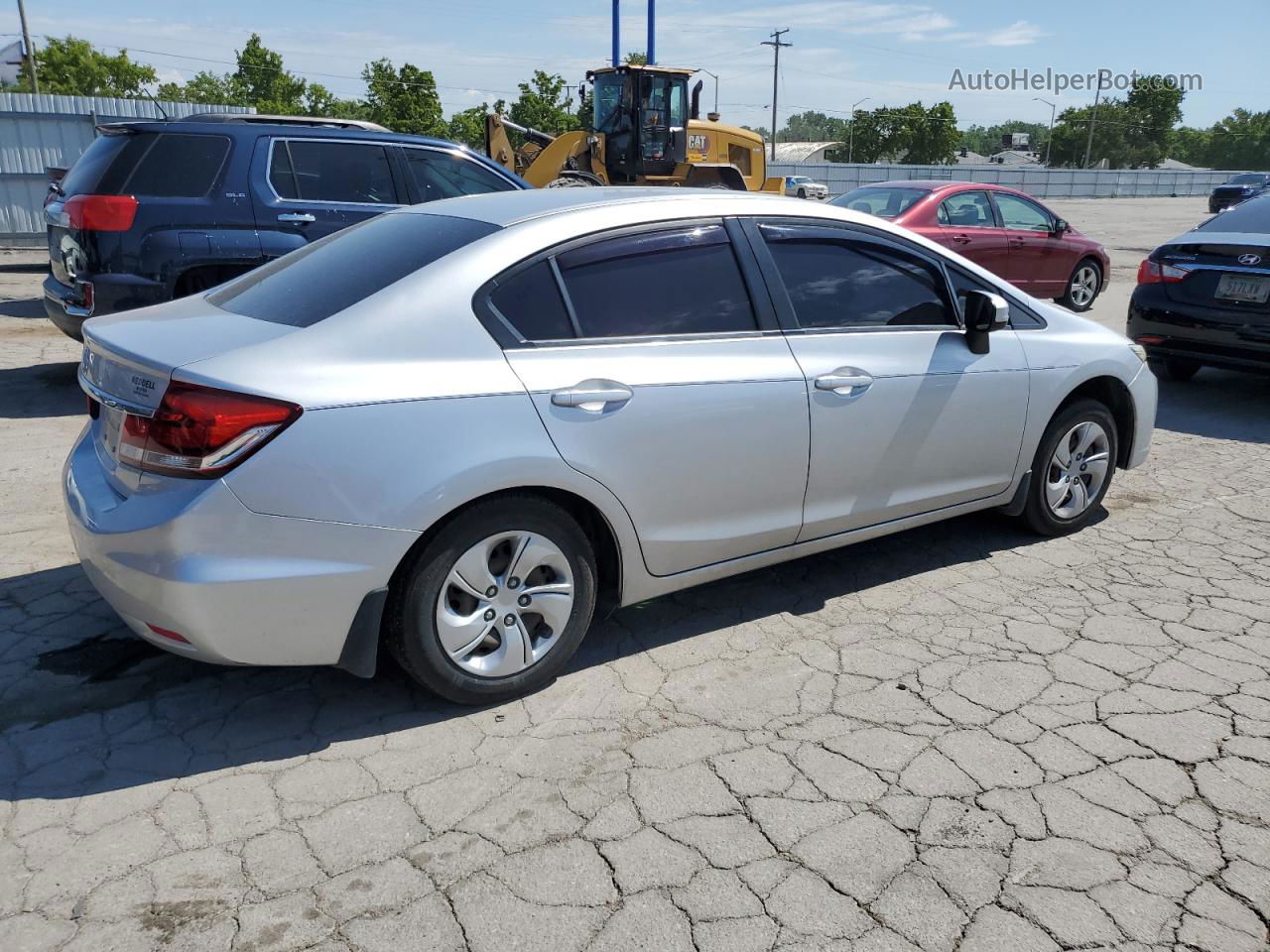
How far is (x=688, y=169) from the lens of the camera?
17266 millimetres

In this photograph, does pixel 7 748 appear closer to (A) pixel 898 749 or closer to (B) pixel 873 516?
(A) pixel 898 749

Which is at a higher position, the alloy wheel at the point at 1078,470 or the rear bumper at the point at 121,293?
the rear bumper at the point at 121,293

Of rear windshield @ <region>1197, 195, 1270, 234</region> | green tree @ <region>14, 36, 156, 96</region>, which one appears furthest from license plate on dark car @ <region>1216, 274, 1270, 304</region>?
green tree @ <region>14, 36, 156, 96</region>

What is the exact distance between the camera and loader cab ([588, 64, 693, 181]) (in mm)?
16156

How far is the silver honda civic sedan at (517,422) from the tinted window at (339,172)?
3.56m

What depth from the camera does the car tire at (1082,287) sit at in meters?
12.7

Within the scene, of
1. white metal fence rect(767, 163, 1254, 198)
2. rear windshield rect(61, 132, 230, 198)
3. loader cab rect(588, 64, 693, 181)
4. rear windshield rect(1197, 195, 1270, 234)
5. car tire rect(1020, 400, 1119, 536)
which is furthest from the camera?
white metal fence rect(767, 163, 1254, 198)

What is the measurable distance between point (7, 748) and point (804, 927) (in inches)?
97.6

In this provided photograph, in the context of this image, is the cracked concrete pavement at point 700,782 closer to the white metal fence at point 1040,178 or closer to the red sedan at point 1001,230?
the red sedan at point 1001,230

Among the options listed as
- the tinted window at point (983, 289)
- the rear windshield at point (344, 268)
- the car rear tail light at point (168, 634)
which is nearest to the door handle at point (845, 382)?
the tinted window at point (983, 289)

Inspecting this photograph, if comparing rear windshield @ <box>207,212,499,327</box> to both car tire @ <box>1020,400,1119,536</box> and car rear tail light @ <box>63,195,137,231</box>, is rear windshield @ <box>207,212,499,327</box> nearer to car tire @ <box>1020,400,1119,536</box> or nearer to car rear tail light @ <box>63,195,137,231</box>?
car tire @ <box>1020,400,1119,536</box>

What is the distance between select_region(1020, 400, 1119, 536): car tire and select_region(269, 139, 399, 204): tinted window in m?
5.03

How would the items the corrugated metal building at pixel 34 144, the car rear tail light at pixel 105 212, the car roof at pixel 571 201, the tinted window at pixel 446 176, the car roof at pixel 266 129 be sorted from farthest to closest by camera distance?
the corrugated metal building at pixel 34 144 < the tinted window at pixel 446 176 < the car roof at pixel 266 129 < the car rear tail light at pixel 105 212 < the car roof at pixel 571 201

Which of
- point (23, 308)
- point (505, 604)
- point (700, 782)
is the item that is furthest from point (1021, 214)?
point (23, 308)
